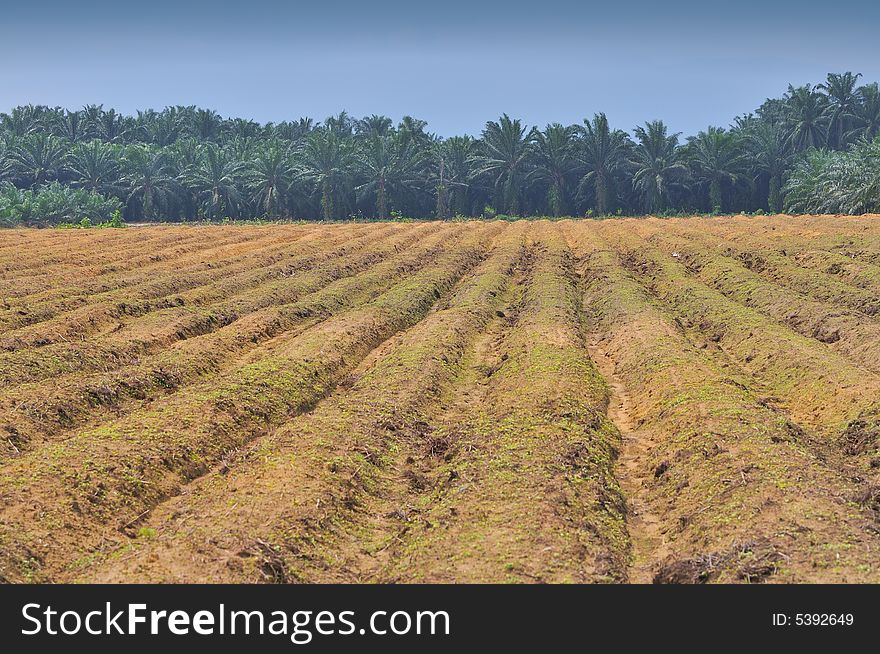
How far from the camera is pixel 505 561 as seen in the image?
24.4ft

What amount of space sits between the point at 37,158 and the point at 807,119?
71002 millimetres

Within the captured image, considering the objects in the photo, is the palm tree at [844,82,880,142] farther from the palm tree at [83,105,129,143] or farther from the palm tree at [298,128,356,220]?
the palm tree at [83,105,129,143]

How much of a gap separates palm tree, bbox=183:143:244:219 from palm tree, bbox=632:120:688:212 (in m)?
35.4

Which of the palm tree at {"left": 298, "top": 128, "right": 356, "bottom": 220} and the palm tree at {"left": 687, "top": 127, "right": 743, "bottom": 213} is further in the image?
the palm tree at {"left": 298, "top": 128, "right": 356, "bottom": 220}

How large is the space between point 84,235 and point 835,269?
35165mm

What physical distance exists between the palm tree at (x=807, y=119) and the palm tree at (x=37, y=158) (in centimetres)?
6747

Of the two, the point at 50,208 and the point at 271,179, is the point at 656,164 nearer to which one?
the point at 271,179

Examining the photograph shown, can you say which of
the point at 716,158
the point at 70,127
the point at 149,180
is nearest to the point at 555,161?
the point at 716,158

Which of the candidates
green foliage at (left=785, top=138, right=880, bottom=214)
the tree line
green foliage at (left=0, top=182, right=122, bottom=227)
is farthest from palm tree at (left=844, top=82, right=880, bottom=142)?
green foliage at (left=0, top=182, right=122, bottom=227)

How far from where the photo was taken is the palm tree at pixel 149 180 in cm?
7994

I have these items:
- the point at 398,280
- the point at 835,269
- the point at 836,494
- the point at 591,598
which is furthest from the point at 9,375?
the point at 835,269

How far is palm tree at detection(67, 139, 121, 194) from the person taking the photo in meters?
81.1

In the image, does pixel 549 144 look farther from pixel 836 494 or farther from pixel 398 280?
pixel 836 494

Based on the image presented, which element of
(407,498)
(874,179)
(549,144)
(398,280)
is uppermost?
A: (549,144)
